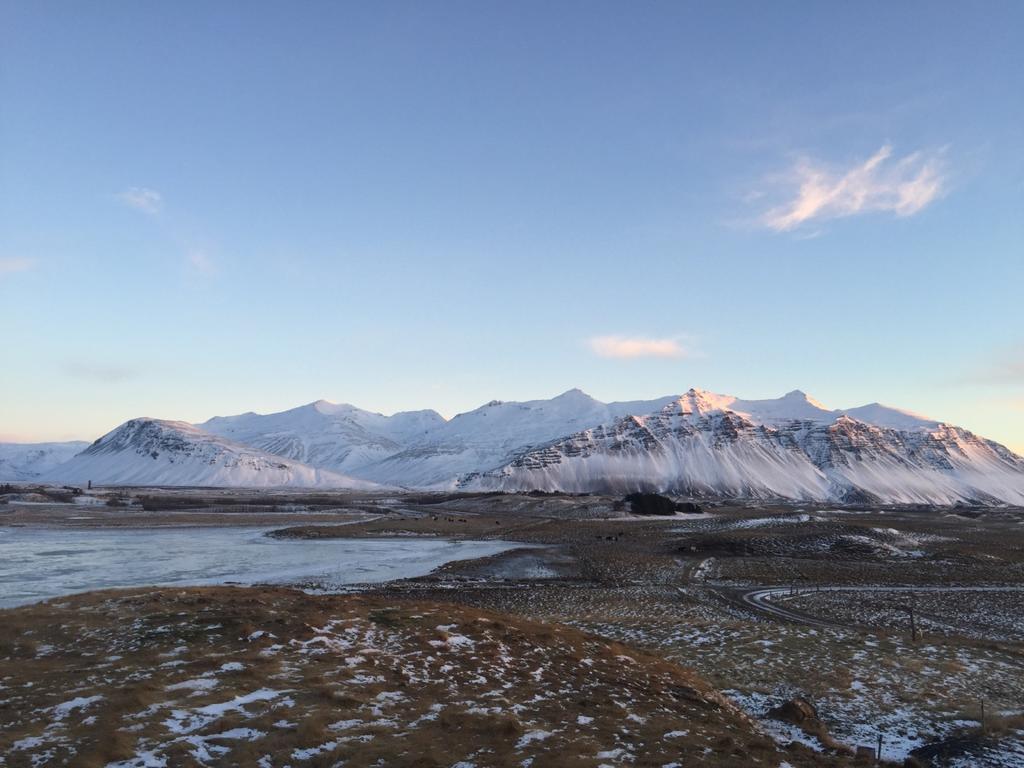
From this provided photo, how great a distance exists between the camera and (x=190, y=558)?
59.1 m

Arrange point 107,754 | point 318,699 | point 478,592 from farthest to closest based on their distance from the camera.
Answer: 1. point 478,592
2. point 318,699
3. point 107,754

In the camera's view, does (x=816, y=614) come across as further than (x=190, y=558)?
No

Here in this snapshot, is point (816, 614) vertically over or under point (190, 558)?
over

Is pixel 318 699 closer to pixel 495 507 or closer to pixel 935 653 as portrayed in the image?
pixel 935 653

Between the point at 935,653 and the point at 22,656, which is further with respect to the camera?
the point at 935,653

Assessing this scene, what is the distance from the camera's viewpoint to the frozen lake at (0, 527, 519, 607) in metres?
45.0

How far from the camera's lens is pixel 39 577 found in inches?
1777

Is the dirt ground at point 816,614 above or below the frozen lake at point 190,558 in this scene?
above

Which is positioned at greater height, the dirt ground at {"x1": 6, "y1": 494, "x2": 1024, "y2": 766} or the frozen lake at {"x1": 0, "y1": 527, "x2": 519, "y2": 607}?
the dirt ground at {"x1": 6, "y1": 494, "x2": 1024, "y2": 766}

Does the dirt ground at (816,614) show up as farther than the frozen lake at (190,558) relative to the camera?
No

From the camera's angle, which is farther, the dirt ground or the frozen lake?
the frozen lake

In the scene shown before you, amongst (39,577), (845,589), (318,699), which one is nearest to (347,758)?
(318,699)

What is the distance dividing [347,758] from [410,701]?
3.32 meters

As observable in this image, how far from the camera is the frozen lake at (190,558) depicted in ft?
148
